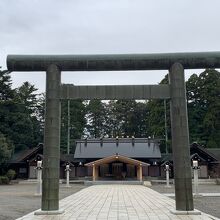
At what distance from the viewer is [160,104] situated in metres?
58.6

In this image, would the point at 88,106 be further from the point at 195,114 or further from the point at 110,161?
the point at 110,161

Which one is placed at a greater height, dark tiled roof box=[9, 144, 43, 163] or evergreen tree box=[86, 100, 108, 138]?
evergreen tree box=[86, 100, 108, 138]

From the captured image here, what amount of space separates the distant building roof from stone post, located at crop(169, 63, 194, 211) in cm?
3160

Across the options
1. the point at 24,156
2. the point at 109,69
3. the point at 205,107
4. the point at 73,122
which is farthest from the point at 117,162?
the point at 109,69

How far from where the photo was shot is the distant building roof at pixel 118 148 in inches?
1720

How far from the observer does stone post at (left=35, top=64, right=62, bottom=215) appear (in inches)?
452

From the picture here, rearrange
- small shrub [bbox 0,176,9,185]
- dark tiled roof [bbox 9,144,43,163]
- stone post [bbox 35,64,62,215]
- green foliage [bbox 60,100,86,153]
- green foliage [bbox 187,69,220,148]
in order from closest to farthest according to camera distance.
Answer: stone post [bbox 35,64,62,215], small shrub [bbox 0,176,9,185], dark tiled roof [bbox 9,144,43,163], green foliage [bbox 187,69,220,148], green foliage [bbox 60,100,86,153]

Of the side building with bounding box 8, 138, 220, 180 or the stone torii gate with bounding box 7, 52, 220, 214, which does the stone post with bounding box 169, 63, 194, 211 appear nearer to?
the stone torii gate with bounding box 7, 52, 220, 214

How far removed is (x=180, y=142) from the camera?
11633mm

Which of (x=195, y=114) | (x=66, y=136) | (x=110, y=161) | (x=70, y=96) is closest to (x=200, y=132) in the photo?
(x=195, y=114)

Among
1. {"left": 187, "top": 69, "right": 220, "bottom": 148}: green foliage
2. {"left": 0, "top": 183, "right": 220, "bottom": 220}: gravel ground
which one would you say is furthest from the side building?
{"left": 0, "top": 183, "right": 220, "bottom": 220}: gravel ground

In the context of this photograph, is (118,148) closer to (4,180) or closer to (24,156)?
(24,156)

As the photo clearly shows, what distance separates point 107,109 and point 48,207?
195ft

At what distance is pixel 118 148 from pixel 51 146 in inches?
1347
